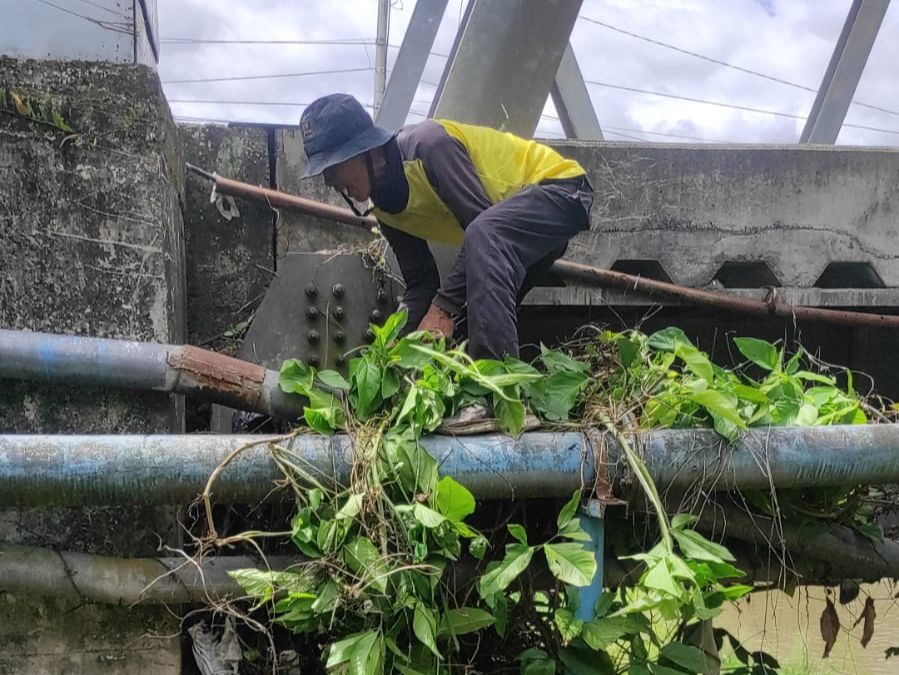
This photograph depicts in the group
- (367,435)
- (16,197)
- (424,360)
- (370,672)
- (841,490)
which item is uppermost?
(16,197)

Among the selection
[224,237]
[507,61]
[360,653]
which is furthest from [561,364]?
[507,61]

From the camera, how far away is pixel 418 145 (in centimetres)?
285

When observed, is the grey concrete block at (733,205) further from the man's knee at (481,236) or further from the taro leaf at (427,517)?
the taro leaf at (427,517)

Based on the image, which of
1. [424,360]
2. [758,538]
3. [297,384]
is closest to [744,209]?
[758,538]

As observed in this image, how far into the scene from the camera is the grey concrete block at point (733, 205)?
3.60 metres

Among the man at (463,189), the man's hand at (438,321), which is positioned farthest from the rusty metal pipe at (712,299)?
the man's hand at (438,321)

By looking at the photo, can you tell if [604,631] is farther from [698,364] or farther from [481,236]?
[481,236]

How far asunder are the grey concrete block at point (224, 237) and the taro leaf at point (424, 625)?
1.88 meters

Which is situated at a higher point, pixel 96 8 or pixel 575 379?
pixel 96 8

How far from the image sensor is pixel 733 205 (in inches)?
143

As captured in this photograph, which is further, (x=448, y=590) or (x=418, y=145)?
(x=418, y=145)

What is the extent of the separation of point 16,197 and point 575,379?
1.68 metres

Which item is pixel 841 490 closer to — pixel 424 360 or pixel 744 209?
pixel 424 360

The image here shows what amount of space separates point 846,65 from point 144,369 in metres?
8.05
